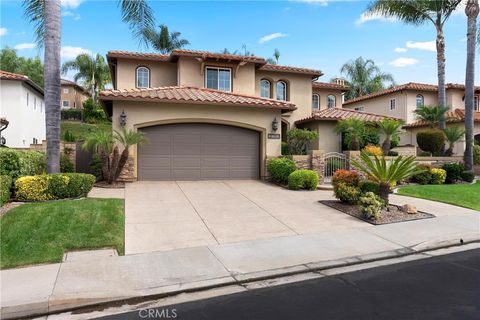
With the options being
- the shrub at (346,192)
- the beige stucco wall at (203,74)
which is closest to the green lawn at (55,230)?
the shrub at (346,192)

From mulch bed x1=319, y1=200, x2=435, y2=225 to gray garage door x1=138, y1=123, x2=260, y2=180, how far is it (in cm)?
609

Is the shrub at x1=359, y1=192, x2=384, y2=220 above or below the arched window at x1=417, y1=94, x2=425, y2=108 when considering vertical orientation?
below

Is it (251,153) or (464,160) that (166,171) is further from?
(464,160)

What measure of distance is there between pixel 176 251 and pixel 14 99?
63.4ft

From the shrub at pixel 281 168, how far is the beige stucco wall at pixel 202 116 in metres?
0.78

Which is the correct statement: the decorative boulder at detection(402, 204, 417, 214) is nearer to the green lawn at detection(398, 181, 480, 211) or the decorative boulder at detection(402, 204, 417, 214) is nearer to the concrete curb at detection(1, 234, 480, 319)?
the green lawn at detection(398, 181, 480, 211)

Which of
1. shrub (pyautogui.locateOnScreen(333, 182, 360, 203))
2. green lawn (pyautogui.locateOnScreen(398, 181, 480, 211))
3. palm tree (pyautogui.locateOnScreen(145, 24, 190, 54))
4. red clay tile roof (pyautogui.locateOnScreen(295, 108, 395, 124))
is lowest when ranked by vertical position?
green lawn (pyautogui.locateOnScreen(398, 181, 480, 211))

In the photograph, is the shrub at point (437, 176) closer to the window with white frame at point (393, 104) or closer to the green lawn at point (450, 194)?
the green lawn at point (450, 194)

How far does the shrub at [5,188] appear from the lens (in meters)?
8.83

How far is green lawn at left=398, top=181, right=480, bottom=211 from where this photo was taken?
483 inches

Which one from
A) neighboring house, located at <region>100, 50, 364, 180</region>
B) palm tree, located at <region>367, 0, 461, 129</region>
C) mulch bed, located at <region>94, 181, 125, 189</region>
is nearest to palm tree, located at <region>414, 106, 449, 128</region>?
palm tree, located at <region>367, 0, 461, 129</region>

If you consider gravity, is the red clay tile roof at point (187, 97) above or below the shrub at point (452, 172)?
above

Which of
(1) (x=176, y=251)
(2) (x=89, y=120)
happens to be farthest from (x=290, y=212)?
(2) (x=89, y=120)

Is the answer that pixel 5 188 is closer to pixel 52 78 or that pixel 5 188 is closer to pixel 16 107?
pixel 52 78
